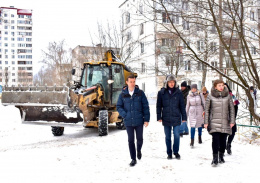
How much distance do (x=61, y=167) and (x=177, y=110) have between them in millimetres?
2598

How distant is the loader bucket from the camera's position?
8.29 m

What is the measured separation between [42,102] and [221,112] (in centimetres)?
537

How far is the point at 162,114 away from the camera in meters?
5.94

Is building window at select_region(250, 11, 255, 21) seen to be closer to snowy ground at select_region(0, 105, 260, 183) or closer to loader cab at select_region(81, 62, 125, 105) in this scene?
snowy ground at select_region(0, 105, 260, 183)

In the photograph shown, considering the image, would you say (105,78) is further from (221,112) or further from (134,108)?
(221,112)

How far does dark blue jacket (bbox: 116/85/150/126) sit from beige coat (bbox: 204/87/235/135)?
1.26 meters

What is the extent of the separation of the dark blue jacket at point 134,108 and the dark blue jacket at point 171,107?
449mm

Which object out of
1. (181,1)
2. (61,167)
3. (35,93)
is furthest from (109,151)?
(181,1)

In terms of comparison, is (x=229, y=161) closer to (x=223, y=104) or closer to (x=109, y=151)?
(x=223, y=104)

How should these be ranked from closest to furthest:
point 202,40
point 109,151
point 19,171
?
point 19,171
point 109,151
point 202,40

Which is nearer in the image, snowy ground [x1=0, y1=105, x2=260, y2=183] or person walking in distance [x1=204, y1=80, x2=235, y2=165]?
snowy ground [x1=0, y1=105, x2=260, y2=183]

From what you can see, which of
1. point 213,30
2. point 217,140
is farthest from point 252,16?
point 217,140

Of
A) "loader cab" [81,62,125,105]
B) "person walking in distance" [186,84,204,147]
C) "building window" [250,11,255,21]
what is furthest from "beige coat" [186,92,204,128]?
"loader cab" [81,62,125,105]

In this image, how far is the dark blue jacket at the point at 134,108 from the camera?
18.1ft
